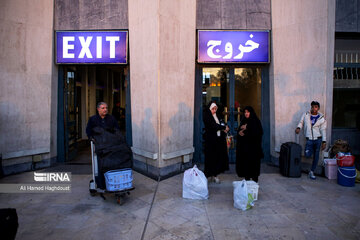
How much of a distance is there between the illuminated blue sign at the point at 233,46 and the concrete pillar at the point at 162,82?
0.41 m

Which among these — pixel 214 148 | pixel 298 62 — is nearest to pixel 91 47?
pixel 214 148

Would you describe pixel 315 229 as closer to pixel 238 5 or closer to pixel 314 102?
pixel 314 102

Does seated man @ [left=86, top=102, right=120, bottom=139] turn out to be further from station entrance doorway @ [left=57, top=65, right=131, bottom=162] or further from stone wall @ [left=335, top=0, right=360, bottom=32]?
stone wall @ [left=335, top=0, right=360, bottom=32]

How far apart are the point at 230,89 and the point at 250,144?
232cm

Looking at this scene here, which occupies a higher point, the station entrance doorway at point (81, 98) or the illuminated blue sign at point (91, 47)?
the illuminated blue sign at point (91, 47)

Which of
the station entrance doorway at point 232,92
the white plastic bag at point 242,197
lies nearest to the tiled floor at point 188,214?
the white plastic bag at point 242,197

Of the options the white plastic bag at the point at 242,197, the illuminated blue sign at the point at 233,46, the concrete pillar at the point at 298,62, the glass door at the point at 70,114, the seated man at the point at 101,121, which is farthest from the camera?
the glass door at the point at 70,114

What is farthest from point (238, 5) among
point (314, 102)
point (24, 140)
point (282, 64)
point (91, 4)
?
point (24, 140)

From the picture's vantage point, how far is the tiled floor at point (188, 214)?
3246 mm

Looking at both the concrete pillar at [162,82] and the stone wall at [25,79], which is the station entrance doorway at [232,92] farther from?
the stone wall at [25,79]

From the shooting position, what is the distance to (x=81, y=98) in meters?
10.6

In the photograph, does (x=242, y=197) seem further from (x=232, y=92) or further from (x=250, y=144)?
(x=232, y=92)

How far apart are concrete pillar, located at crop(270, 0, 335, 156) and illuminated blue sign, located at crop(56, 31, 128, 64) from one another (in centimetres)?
414

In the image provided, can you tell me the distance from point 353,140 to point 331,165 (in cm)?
228
